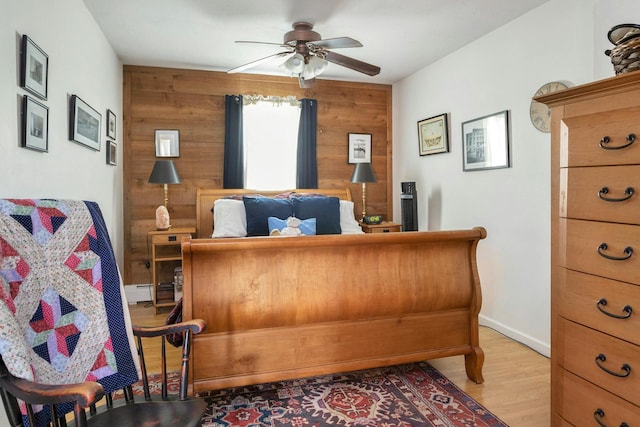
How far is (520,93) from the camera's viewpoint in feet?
10.3

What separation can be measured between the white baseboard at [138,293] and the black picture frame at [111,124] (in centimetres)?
163

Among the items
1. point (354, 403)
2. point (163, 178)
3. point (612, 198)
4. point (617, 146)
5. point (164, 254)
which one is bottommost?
point (354, 403)

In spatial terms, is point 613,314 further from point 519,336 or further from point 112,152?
point 112,152

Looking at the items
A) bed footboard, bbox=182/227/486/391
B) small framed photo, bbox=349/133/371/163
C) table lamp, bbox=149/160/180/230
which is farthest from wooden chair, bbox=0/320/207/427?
small framed photo, bbox=349/133/371/163

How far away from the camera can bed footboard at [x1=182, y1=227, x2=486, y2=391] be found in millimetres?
2041

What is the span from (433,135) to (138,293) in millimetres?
3693

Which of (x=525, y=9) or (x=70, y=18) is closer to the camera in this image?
(x=70, y=18)

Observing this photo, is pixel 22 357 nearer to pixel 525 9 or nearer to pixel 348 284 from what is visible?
pixel 348 284

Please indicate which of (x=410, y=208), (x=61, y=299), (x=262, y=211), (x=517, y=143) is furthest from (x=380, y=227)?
(x=61, y=299)

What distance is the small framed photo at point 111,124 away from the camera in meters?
3.59

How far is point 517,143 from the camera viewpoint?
3.16 metres

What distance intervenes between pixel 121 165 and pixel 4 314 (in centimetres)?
342

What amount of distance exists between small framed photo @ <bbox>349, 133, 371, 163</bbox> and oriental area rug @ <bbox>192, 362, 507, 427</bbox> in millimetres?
2993

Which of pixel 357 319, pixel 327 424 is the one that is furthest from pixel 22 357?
pixel 357 319
